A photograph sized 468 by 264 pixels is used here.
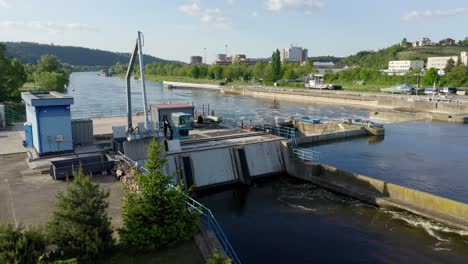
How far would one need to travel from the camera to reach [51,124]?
2273 cm

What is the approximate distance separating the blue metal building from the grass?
1321 cm

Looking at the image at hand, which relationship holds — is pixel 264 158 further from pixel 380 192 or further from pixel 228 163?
pixel 380 192

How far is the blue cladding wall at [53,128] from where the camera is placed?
22.4 meters

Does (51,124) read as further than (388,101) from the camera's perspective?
No

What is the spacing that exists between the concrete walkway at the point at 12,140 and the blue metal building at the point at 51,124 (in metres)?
2.89

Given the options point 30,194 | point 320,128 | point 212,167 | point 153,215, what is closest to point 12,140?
point 30,194

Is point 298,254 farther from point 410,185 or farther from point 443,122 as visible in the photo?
point 443,122

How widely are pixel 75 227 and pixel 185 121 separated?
20470mm

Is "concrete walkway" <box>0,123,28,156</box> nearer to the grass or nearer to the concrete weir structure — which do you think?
the concrete weir structure

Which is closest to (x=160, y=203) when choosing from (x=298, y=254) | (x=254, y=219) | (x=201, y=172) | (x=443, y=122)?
(x=298, y=254)

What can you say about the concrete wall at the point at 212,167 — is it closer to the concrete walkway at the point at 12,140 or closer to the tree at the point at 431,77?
the concrete walkway at the point at 12,140

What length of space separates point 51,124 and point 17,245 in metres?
14.6

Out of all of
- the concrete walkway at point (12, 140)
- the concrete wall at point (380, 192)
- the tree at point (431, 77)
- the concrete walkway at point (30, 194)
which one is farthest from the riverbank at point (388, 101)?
the concrete walkway at point (30, 194)

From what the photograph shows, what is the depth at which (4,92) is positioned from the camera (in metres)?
57.8
